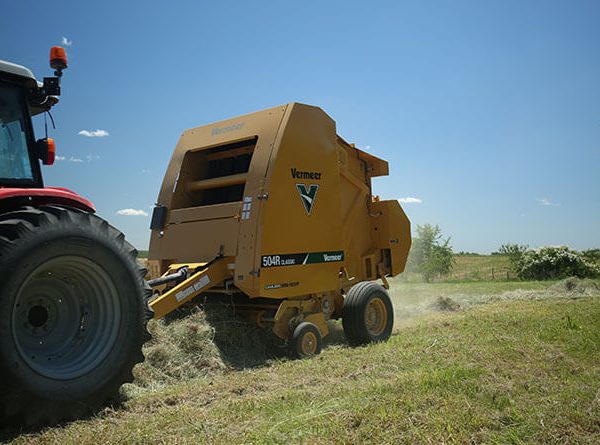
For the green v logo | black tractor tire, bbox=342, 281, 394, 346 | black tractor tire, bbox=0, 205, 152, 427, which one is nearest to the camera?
black tractor tire, bbox=0, 205, 152, 427

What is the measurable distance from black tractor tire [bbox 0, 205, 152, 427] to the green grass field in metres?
0.21

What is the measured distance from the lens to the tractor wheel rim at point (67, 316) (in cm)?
368

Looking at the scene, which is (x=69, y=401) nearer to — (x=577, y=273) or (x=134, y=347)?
(x=134, y=347)

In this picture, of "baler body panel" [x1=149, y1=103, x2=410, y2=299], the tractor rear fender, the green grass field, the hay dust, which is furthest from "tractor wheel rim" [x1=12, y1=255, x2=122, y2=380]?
"baler body panel" [x1=149, y1=103, x2=410, y2=299]

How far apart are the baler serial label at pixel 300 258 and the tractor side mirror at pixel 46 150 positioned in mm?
2601

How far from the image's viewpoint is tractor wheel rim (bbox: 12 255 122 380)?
3684 mm

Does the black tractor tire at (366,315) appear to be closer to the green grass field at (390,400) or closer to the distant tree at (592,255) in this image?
the green grass field at (390,400)

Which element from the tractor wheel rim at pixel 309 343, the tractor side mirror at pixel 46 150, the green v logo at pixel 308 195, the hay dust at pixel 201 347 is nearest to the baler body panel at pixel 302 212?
the green v logo at pixel 308 195

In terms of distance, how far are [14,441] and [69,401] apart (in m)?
0.43

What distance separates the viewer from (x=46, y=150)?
4469 mm

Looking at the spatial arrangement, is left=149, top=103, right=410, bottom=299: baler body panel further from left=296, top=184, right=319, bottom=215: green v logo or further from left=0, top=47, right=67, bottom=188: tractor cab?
left=0, top=47, right=67, bottom=188: tractor cab

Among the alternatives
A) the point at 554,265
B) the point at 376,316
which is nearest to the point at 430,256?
the point at 554,265

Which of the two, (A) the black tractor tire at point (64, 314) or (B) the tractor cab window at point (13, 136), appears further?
(B) the tractor cab window at point (13, 136)

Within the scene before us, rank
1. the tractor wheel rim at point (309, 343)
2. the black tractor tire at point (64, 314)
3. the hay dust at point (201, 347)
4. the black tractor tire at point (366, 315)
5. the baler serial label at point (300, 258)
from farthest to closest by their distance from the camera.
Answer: the black tractor tire at point (366, 315) < the tractor wheel rim at point (309, 343) < the baler serial label at point (300, 258) < the hay dust at point (201, 347) < the black tractor tire at point (64, 314)
